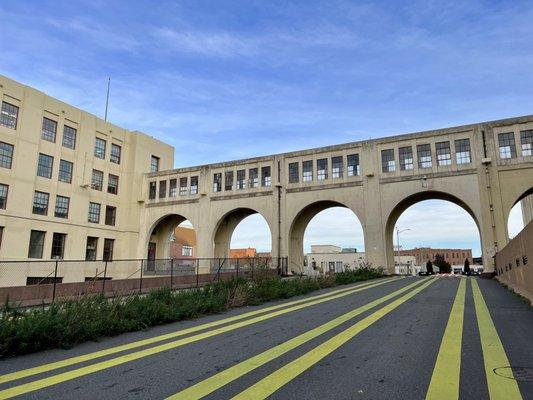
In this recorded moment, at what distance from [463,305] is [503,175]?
23.5 meters

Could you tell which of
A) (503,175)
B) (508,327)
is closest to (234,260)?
(508,327)

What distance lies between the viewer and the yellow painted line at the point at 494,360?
15.1 feet

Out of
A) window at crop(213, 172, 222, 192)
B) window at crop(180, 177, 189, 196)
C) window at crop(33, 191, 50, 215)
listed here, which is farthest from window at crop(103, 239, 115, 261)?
window at crop(213, 172, 222, 192)

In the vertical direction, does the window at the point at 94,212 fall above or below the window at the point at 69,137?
below

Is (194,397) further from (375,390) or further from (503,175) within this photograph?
(503,175)

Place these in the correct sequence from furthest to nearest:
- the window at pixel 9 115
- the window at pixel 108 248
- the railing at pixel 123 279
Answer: the window at pixel 108 248 < the window at pixel 9 115 < the railing at pixel 123 279

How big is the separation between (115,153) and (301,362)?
1799 inches

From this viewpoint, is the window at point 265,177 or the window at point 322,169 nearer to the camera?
the window at point 322,169

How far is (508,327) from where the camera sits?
8711 mm

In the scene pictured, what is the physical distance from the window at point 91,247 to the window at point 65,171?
21.6ft

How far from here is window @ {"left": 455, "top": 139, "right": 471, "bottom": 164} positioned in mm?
33312

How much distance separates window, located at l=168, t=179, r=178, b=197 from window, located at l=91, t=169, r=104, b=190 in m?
7.37

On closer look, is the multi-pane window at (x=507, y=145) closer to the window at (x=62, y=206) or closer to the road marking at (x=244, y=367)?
the road marking at (x=244, y=367)

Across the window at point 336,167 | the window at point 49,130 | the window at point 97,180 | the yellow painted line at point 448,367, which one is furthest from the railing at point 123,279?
the window at point 49,130
